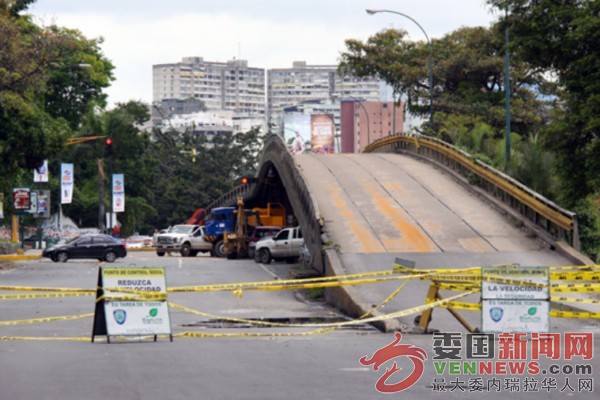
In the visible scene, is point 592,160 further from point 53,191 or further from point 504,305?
point 53,191

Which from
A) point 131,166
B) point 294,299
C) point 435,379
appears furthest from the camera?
point 131,166

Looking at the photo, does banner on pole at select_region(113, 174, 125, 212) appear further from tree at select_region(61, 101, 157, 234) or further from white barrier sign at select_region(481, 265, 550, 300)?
white barrier sign at select_region(481, 265, 550, 300)

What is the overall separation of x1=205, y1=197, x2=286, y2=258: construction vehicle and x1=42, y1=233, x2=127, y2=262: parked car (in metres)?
6.41

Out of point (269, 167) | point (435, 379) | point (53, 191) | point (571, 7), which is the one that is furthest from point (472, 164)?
point (53, 191)

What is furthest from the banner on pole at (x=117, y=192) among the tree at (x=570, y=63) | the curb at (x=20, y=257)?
the tree at (x=570, y=63)

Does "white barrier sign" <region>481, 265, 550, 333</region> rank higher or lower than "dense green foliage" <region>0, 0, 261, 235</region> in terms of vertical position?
lower

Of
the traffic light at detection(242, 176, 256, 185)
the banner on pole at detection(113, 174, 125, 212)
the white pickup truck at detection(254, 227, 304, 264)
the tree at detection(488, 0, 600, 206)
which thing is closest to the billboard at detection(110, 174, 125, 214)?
the banner on pole at detection(113, 174, 125, 212)

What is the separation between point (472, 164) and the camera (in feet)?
134

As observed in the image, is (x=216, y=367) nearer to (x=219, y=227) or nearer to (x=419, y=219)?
(x=419, y=219)

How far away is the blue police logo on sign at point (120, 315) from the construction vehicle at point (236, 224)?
37.3 m

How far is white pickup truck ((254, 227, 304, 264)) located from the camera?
46.3 meters

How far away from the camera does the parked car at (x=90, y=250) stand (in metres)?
49.3

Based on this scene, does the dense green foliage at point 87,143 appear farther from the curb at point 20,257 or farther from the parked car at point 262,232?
the parked car at point 262,232

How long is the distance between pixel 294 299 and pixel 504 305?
40.4 ft
